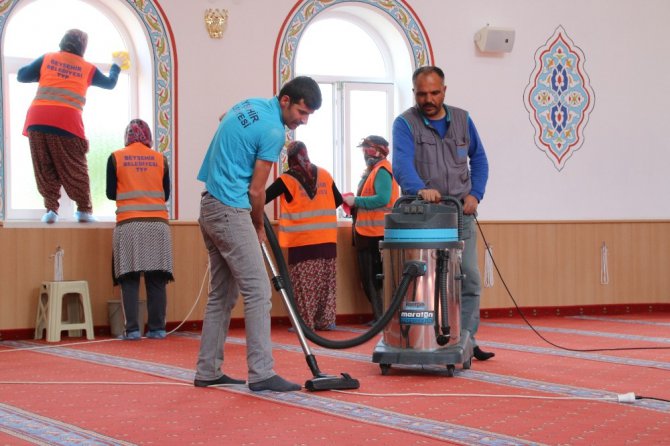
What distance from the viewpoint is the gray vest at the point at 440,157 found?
5035mm

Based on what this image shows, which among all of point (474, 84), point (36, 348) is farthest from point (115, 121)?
point (474, 84)

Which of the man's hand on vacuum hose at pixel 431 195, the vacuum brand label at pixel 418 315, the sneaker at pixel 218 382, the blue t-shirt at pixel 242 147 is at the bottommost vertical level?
the sneaker at pixel 218 382

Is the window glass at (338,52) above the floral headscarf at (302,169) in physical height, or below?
above

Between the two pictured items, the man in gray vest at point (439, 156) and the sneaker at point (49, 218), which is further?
the sneaker at point (49, 218)

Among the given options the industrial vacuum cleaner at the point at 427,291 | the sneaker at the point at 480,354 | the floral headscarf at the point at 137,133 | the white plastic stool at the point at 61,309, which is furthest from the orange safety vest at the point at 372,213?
the industrial vacuum cleaner at the point at 427,291

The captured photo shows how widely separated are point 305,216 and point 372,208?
1.75ft

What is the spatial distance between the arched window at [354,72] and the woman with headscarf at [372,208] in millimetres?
938

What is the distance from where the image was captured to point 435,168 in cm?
504

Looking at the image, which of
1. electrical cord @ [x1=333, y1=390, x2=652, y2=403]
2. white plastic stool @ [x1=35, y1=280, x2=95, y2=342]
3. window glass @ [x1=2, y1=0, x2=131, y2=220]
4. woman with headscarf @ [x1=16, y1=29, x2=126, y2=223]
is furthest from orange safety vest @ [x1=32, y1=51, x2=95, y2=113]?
electrical cord @ [x1=333, y1=390, x2=652, y2=403]

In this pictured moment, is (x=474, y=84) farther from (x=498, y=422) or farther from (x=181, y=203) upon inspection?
(x=498, y=422)

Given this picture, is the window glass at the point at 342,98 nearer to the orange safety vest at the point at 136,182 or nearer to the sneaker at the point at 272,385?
the orange safety vest at the point at 136,182

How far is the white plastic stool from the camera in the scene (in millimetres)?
6789

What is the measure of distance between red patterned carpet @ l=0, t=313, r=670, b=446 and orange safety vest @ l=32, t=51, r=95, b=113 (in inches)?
75.7

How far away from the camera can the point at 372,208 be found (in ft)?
24.7
